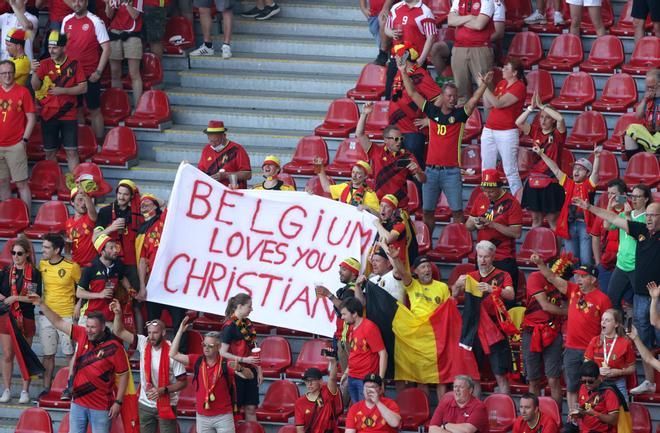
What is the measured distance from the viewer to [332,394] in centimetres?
1605

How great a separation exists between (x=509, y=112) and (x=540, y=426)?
4518 mm

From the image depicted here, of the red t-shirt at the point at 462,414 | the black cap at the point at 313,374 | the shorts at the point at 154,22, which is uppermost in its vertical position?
the shorts at the point at 154,22

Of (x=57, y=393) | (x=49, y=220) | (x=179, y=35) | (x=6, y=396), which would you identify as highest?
(x=179, y=35)

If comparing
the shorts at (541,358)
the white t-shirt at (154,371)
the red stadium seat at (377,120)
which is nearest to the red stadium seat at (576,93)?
the red stadium seat at (377,120)

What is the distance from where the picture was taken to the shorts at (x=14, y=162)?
1945cm

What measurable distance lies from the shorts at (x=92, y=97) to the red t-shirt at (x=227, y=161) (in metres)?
2.76

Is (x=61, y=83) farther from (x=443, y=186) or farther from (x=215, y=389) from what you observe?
(x=215, y=389)

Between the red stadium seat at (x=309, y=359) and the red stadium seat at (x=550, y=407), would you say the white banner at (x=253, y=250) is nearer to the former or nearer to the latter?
the red stadium seat at (x=309, y=359)

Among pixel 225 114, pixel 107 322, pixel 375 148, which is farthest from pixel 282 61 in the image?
pixel 107 322

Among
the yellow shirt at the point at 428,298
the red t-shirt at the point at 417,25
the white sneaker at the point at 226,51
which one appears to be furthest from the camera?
the white sneaker at the point at 226,51

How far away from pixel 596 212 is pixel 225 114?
597 cm

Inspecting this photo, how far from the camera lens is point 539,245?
17984 millimetres

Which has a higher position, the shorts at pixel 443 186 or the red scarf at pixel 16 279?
the shorts at pixel 443 186

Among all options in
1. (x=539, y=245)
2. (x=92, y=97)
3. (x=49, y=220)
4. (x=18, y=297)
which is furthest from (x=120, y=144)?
(x=539, y=245)
